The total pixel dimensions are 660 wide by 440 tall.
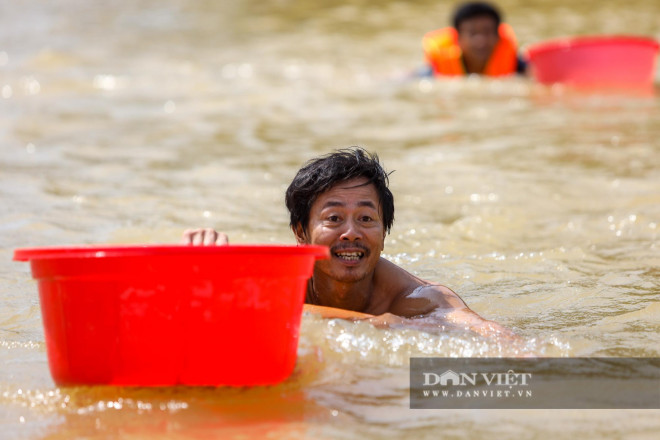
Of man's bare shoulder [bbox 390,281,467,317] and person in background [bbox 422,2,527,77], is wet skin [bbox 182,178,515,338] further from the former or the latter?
person in background [bbox 422,2,527,77]

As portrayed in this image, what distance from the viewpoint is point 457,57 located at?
10.1 meters

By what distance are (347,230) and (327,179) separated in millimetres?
232

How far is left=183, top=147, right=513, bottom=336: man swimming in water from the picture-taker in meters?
3.68

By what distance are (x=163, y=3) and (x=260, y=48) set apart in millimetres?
4030

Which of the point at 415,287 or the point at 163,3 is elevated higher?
the point at 163,3

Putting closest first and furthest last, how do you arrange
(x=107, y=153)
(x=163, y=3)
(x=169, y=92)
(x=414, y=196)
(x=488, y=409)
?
(x=488, y=409), (x=414, y=196), (x=107, y=153), (x=169, y=92), (x=163, y=3)

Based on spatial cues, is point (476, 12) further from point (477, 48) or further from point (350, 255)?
point (350, 255)

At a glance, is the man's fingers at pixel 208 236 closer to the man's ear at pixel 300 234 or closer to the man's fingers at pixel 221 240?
the man's fingers at pixel 221 240

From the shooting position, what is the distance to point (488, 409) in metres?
2.84

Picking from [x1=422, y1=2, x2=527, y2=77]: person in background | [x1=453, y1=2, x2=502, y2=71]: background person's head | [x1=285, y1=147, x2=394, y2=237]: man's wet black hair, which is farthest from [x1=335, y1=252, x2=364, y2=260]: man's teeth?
[x1=453, y1=2, x2=502, y2=71]: background person's head

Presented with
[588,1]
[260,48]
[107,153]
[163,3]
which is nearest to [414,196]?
[107,153]

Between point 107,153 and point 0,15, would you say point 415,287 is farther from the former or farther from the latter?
point 0,15

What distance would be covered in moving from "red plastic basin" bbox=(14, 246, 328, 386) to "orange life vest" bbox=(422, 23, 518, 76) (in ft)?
24.9

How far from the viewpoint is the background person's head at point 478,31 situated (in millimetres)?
10062
